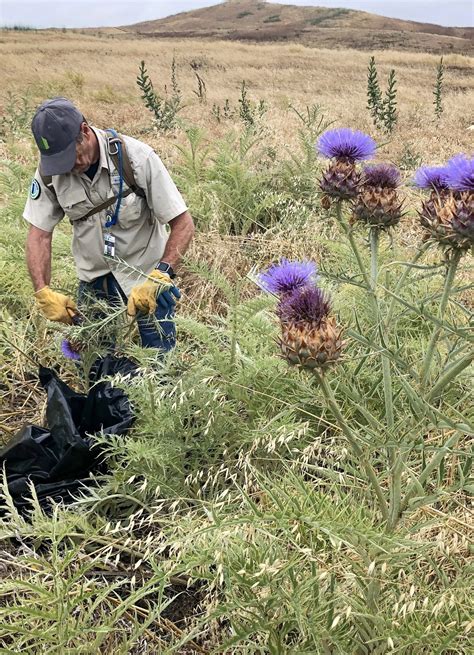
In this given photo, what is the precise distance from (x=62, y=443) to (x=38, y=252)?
1176mm

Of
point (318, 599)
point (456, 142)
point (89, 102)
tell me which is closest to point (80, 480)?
point (318, 599)

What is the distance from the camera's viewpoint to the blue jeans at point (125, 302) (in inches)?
130

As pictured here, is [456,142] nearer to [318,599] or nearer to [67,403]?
A: [67,403]

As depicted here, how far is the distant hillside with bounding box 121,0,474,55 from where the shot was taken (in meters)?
43.1

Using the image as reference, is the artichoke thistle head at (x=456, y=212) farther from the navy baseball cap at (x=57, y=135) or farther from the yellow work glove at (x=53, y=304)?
the yellow work glove at (x=53, y=304)

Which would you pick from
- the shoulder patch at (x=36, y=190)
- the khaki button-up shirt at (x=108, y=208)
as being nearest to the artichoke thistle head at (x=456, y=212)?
the khaki button-up shirt at (x=108, y=208)

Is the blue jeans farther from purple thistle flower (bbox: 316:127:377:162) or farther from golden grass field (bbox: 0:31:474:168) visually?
golden grass field (bbox: 0:31:474:168)

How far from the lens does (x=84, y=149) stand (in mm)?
3066

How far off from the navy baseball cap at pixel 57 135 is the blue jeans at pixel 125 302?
680mm

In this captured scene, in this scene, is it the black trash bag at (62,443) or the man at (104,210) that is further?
the man at (104,210)

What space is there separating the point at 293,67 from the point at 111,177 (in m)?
25.0

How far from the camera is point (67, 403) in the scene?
9.00 feet

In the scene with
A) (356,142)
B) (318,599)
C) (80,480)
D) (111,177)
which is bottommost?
(80,480)

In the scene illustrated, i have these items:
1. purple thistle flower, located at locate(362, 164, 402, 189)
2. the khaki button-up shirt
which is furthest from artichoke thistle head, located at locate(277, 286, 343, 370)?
the khaki button-up shirt
